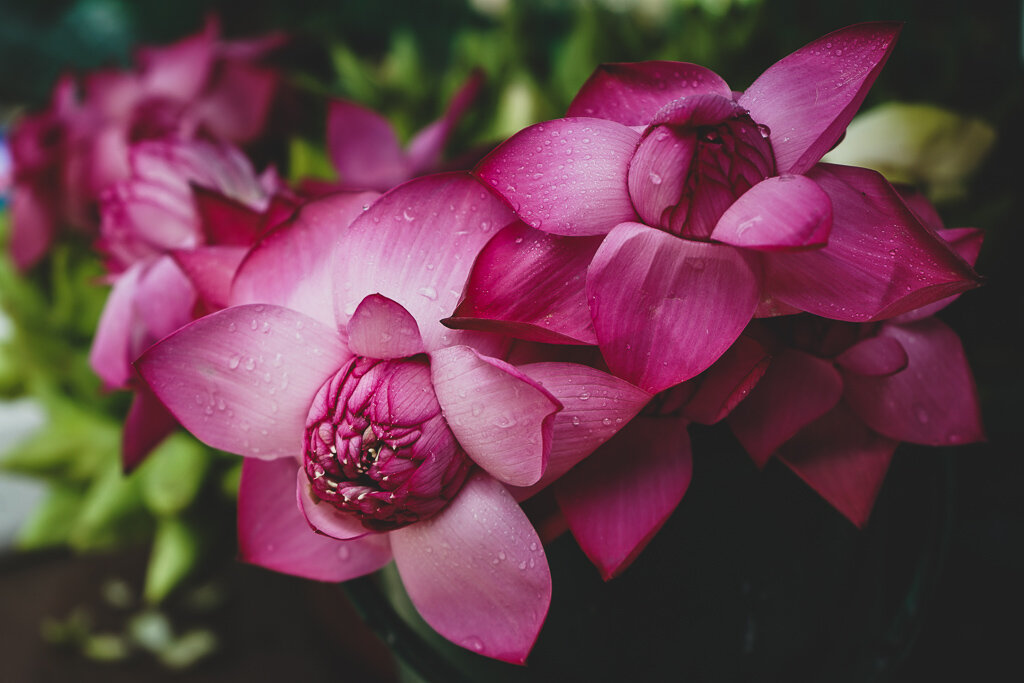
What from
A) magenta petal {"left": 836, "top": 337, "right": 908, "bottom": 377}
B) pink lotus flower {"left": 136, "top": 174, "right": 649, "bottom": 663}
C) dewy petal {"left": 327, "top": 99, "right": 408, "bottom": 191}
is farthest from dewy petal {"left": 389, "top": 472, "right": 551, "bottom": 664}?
dewy petal {"left": 327, "top": 99, "right": 408, "bottom": 191}

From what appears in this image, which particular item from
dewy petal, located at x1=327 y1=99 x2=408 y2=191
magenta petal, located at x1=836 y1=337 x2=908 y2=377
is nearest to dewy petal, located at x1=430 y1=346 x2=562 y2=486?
magenta petal, located at x1=836 y1=337 x2=908 y2=377

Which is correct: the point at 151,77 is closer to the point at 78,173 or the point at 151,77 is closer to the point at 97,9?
the point at 78,173

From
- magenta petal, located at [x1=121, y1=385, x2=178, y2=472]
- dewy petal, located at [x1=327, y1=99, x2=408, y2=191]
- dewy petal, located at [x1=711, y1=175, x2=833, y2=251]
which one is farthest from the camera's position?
dewy petal, located at [x1=327, y1=99, x2=408, y2=191]

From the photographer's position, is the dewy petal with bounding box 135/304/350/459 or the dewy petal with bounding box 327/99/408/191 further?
the dewy petal with bounding box 327/99/408/191

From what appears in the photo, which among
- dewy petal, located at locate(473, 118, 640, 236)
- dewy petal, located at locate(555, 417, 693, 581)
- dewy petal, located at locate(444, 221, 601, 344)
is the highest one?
dewy petal, located at locate(473, 118, 640, 236)

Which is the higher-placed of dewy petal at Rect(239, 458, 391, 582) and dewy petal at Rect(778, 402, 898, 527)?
dewy petal at Rect(778, 402, 898, 527)

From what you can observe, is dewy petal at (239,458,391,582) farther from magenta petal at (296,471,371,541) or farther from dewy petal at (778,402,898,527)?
dewy petal at (778,402,898,527)

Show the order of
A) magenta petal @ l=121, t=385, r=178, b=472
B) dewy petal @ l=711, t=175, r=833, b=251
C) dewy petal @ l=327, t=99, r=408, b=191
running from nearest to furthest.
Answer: dewy petal @ l=711, t=175, r=833, b=251, magenta petal @ l=121, t=385, r=178, b=472, dewy petal @ l=327, t=99, r=408, b=191
